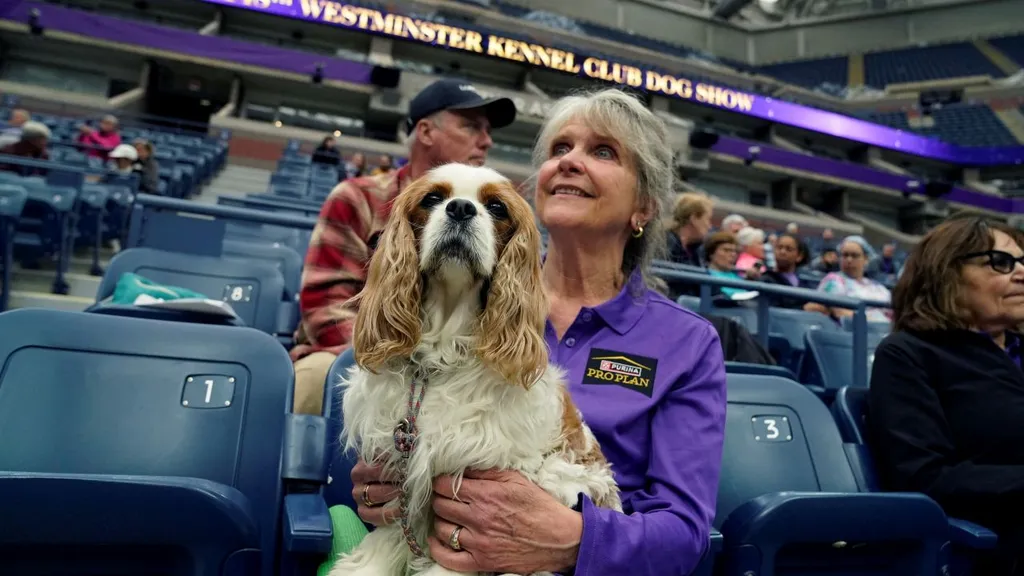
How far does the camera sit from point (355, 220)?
8.02ft

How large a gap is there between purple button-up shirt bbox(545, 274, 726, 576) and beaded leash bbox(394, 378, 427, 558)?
0.32 metres

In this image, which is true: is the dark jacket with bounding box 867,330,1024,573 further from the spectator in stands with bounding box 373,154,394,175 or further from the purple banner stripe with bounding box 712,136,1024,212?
the purple banner stripe with bounding box 712,136,1024,212

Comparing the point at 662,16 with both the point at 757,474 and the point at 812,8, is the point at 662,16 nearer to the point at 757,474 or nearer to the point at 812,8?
the point at 812,8

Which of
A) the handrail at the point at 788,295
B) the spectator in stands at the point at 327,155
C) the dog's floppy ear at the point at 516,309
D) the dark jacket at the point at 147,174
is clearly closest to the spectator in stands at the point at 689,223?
the handrail at the point at 788,295

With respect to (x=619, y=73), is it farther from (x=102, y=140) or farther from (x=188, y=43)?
(x=102, y=140)

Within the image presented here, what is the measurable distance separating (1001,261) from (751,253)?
3.39 m

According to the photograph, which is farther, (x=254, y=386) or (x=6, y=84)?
(x=6, y=84)

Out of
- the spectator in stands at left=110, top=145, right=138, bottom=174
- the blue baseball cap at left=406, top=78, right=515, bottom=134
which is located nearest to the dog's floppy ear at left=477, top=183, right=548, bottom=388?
the blue baseball cap at left=406, top=78, right=515, bottom=134

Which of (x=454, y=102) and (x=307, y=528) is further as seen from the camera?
(x=454, y=102)

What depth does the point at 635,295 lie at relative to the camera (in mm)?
1646

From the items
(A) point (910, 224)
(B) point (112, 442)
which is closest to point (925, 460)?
(B) point (112, 442)

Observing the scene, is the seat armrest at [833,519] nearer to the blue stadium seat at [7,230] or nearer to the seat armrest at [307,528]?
the seat armrest at [307,528]

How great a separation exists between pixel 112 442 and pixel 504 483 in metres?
0.92

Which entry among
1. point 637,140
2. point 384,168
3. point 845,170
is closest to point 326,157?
point 384,168
